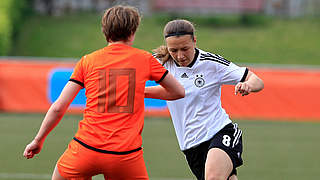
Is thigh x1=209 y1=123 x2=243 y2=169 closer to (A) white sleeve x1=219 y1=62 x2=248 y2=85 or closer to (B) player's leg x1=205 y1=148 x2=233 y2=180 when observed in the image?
(B) player's leg x1=205 y1=148 x2=233 y2=180

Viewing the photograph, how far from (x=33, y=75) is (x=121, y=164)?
30.2ft

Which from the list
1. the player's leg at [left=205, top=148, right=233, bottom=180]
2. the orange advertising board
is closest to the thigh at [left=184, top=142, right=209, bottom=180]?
the player's leg at [left=205, top=148, right=233, bottom=180]

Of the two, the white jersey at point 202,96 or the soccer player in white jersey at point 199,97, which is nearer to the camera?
the soccer player in white jersey at point 199,97

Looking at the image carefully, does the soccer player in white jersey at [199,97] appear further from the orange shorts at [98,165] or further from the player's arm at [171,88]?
the orange shorts at [98,165]

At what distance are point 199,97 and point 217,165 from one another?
26.9 inches

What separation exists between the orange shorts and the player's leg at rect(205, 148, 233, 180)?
0.91 metres

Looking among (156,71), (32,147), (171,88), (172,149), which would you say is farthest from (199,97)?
(172,149)

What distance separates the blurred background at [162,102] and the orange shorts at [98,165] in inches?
38.5

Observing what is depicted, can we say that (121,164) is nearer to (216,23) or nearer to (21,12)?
(21,12)

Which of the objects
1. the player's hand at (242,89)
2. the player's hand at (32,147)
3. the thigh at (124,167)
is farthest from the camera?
the player's hand at (242,89)

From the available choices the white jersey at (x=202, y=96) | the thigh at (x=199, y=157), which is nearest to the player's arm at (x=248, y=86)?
the white jersey at (x=202, y=96)

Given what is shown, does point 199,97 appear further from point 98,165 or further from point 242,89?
point 98,165

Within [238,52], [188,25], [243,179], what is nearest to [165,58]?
[188,25]

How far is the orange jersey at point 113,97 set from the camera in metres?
3.82
